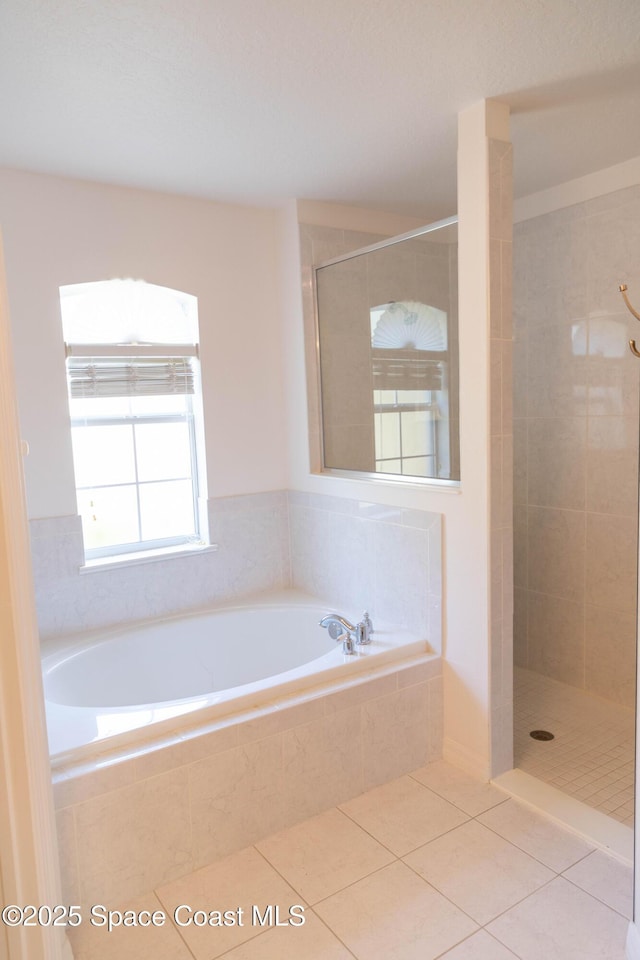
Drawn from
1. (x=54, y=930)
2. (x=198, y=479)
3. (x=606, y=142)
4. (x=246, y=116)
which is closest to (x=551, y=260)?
(x=606, y=142)

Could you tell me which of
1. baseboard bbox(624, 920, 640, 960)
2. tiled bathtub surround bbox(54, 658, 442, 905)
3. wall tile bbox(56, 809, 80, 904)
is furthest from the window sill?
baseboard bbox(624, 920, 640, 960)

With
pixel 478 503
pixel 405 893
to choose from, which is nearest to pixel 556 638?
pixel 478 503

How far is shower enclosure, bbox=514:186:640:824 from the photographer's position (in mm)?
2824

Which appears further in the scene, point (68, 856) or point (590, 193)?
point (590, 193)

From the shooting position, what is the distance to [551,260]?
313 cm

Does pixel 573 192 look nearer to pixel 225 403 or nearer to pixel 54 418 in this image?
pixel 225 403

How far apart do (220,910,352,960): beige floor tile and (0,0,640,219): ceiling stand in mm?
2446

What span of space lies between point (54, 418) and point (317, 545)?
1.38 meters

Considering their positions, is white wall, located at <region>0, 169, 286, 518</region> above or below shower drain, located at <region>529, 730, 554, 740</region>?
above

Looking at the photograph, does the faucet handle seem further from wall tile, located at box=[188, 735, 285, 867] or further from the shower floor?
the shower floor

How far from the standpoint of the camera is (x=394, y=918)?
1.81 meters

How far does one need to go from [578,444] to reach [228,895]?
93.0 inches

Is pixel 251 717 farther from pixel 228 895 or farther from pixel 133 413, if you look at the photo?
pixel 133 413

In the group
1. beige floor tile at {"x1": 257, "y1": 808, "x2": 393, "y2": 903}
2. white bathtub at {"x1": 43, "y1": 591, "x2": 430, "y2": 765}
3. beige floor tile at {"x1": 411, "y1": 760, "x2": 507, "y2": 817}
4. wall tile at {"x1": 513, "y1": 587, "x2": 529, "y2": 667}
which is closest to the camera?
beige floor tile at {"x1": 257, "y1": 808, "x2": 393, "y2": 903}
